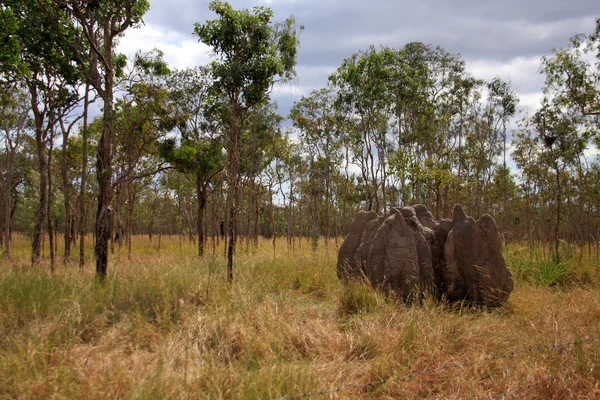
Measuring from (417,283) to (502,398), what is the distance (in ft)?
10.7

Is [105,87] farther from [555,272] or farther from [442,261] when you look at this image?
[555,272]

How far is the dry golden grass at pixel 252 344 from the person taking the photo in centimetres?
356

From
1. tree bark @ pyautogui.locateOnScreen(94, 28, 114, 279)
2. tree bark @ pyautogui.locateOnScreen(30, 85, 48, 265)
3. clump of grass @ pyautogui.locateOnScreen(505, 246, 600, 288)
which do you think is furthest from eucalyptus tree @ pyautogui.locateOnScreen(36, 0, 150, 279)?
clump of grass @ pyautogui.locateOnScreen(505, 246, 600, 288)

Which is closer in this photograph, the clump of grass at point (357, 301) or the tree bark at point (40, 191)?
the clump of grass at point (357, 301)

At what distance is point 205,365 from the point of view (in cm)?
402

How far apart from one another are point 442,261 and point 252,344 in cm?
435

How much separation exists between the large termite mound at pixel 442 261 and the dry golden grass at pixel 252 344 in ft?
1.20

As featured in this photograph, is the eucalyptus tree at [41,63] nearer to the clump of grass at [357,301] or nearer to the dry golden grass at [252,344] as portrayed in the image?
the dry golden grass at [252,344]

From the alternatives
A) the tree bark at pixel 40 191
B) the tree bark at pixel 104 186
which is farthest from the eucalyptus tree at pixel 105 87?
the tree bark at pixel 40 191

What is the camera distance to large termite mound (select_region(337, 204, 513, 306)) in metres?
6.83

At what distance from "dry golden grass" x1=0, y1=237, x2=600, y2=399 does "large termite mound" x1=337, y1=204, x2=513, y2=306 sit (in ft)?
1.20

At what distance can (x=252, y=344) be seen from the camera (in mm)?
4484

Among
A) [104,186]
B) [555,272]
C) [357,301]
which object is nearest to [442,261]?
[357,301]

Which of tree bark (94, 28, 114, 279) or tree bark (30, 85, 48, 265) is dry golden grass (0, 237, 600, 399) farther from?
tree bark (30, 85, 48, 265)
